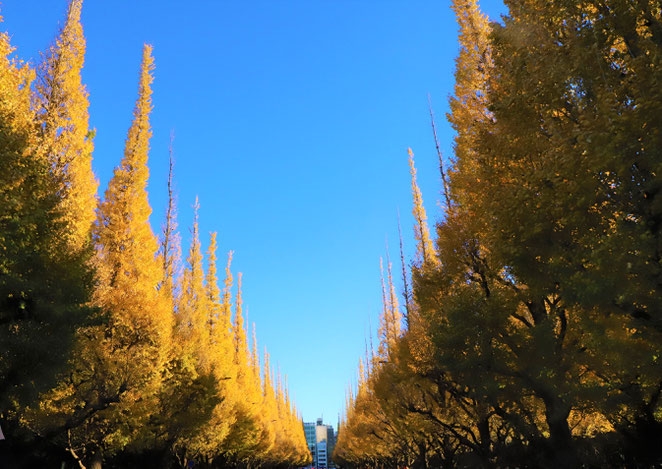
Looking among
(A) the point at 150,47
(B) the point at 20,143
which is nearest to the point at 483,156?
(B) the point at 20,143

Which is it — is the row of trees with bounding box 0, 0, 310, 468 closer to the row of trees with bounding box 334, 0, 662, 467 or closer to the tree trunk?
the row of trees with bounding box 334, 0, 662, 467

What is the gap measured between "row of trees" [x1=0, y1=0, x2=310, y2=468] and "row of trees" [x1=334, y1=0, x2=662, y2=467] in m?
9.50

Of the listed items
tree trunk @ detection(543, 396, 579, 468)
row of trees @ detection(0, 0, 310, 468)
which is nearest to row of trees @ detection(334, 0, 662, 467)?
tree trunk @ detection(543, 396, 579, 468)

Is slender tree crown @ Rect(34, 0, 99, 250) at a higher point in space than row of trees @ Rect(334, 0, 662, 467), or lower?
higher

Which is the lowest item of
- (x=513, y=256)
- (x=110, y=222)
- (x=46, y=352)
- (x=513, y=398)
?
(x=513, y=398)

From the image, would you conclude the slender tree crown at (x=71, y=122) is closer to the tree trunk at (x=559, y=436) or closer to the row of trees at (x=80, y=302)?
the row of trees at (x=80, y=302)

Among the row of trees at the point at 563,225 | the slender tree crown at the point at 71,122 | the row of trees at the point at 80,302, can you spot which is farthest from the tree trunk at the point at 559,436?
the slender tree crown at the point at 71,122

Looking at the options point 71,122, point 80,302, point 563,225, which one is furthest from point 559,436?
point 71,122

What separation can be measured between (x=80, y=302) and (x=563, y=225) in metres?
10.7

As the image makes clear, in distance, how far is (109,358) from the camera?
1641 centimetres

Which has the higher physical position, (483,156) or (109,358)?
(483,156)

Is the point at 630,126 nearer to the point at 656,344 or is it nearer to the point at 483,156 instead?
the point at 656,344

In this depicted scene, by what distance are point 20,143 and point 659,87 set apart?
1111 cm

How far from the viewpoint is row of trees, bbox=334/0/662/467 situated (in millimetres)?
6629
